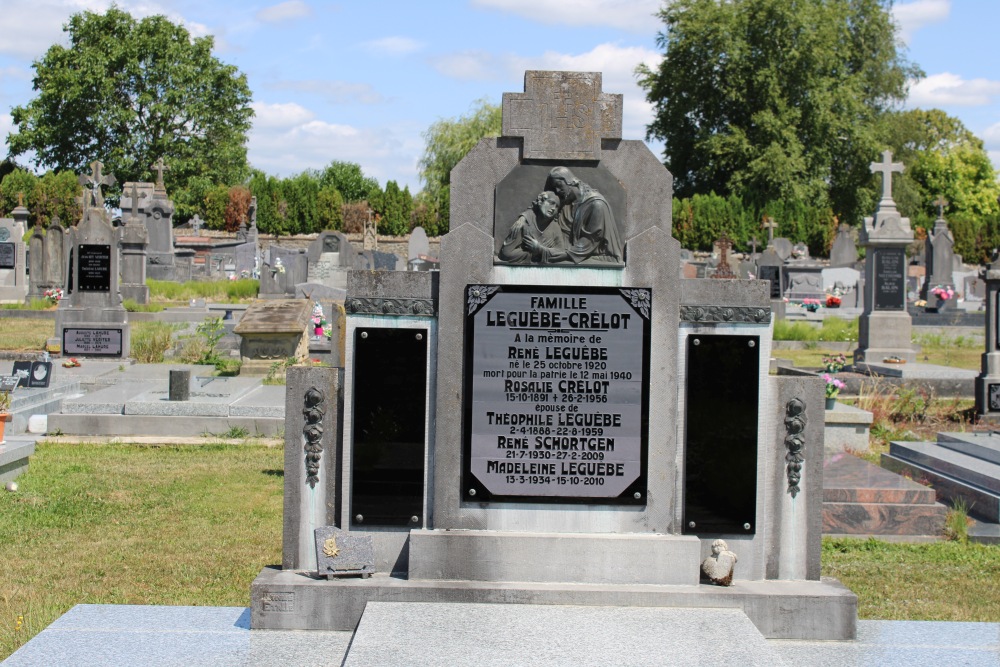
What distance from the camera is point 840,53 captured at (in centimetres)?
5181

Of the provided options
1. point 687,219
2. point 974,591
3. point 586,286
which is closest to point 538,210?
point 586,286

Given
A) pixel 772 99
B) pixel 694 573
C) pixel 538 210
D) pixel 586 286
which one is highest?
pixel 772 99

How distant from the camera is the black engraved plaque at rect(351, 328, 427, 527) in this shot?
5426 millimetres

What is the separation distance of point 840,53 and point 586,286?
5111 centimetres

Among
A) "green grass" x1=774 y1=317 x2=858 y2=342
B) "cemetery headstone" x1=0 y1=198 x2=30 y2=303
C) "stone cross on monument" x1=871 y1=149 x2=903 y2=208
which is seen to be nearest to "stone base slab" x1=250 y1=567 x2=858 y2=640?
"stone cross on monument" x1=871 y1=149 x2=903 y2=208

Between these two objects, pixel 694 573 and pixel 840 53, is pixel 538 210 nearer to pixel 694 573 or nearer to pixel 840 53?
pixel 694 573

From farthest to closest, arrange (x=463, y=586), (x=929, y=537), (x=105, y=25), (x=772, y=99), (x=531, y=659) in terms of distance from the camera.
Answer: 1. (x=105, y=25)
2. (x=772, y=99)
3. (x=929, y=537)
4. (x=463, y=586)
5. (x=531, y=659)

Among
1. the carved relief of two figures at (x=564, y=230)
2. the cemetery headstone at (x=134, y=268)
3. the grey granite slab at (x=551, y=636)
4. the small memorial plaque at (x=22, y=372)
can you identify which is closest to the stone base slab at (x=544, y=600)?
the grey granite slab at (x=551, y=636)

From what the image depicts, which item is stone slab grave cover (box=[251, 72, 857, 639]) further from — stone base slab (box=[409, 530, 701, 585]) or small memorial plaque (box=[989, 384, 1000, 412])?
small memorial plaque (box=[989, 384, 1000, 412])

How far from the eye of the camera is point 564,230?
5.36m

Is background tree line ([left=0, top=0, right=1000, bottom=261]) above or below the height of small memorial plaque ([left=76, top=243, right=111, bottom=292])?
above

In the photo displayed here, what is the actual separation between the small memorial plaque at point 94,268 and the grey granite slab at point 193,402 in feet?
20.1

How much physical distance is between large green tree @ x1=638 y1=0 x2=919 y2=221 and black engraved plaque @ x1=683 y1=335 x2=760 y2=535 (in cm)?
4623

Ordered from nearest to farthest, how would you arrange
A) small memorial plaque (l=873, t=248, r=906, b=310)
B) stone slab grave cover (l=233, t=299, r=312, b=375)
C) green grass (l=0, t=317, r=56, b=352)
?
stone slab grave cover (l=233, t=299, r=312, b=375)
green grass (l=0, t=317, r=56, b=352)
small memorial plaque (l=873, t=248, r=906, b=310)
